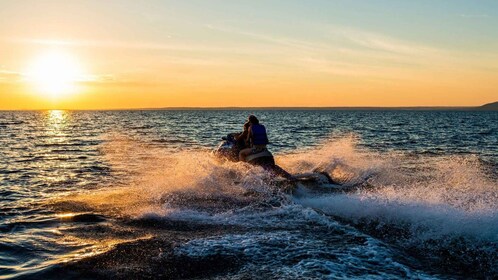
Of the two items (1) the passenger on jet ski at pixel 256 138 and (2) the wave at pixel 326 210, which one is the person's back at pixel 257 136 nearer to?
(1) the passenger on jet ski at pixel 256 138

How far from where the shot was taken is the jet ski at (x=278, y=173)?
49.7ft

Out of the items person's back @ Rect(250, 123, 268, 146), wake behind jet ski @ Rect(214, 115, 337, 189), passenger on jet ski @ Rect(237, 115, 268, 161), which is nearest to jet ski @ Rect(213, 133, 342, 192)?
wake behind jet ski @ Rect(214, 115, 337, 189)

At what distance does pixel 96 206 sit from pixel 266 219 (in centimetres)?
515

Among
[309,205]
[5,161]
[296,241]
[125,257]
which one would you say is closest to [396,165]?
[309,205]

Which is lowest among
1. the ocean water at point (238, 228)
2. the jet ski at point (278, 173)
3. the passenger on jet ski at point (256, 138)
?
the ocean water at point (238, 228)

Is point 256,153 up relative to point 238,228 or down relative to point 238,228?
up

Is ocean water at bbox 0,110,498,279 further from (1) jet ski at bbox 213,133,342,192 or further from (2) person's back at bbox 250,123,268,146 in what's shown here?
(2) person's back at bbox 250,123,268,146

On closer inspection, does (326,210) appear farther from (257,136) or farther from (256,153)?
(257,136)

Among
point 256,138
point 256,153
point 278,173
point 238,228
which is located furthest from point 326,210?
point 256,138

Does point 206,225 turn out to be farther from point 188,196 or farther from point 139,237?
point 188,196

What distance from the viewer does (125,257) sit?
340 inches

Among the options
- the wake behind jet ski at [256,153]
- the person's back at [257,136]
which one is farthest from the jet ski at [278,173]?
the person's back at [257,136]

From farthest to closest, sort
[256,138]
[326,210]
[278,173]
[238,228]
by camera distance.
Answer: [256,138] → [278,173] → [326,210] → [238,228]

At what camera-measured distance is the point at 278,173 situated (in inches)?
658
